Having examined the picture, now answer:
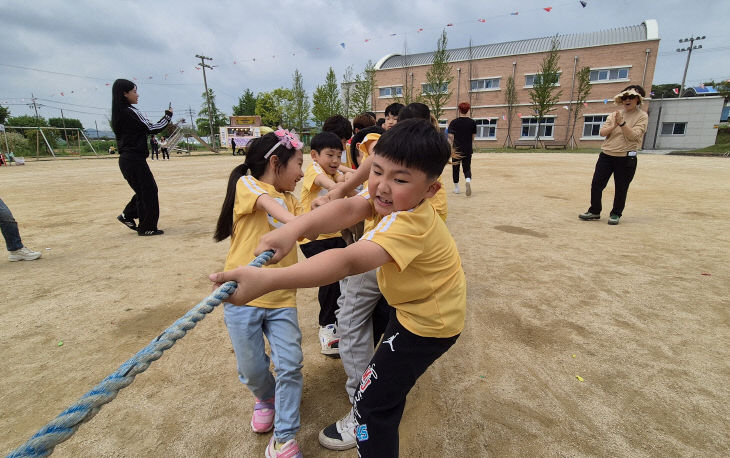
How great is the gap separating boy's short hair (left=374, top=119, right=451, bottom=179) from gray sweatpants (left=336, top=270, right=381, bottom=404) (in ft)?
2.62

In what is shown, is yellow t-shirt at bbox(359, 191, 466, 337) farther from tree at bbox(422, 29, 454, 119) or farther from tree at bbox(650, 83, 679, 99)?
tree at bbox(650, 83, 679, 99)

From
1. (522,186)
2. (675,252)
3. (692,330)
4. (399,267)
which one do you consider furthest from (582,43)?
(399,267)

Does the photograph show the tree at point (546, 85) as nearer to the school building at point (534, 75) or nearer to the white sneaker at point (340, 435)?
the school building at point (534, 75)

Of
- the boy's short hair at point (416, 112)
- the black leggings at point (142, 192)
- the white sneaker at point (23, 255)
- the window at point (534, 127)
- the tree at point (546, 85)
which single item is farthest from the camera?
the window at point (534, 127)

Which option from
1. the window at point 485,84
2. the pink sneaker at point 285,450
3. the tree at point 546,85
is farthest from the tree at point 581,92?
the pink sneaker at point 285,450

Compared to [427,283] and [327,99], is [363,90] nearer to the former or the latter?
[327,99]

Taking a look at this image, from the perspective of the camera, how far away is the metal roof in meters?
29.4

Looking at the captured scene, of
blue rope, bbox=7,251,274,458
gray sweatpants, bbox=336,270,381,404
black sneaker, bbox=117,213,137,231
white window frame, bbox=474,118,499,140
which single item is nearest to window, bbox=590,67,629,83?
white window frame, bbox=474,118,499,140

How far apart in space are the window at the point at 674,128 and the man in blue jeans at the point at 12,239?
41352 mm

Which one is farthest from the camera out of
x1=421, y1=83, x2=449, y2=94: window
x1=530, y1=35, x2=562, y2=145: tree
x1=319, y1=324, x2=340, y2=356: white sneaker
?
x1=421, y1=83, x2=449, y2=94: window

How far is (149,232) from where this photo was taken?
550cm

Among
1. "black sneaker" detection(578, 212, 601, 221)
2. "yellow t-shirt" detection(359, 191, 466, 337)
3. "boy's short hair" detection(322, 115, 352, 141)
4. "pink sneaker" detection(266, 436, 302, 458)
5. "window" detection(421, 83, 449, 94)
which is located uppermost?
"window" detection(421, 83, 449, 94)

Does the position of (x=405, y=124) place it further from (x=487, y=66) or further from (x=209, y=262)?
(x=487, y=66)

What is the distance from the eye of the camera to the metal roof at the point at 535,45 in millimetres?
29403
